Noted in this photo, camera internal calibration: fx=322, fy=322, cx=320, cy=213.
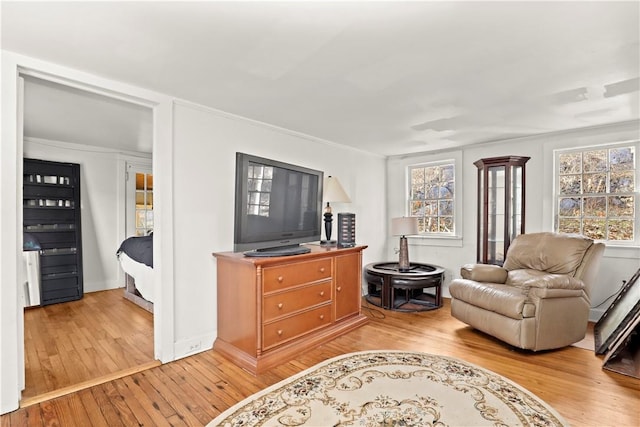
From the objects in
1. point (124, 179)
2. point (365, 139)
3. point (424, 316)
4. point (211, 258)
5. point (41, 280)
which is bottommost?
point (424, 316)

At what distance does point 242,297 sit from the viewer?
2.61m

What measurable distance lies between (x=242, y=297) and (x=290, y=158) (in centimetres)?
171

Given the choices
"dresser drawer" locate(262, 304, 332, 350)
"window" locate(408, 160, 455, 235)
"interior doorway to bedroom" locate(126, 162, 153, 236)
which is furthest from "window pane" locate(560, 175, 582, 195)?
"interior doorway to bedroom" locate(126, 162, 153, 236)

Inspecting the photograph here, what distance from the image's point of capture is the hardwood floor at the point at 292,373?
1.88 m

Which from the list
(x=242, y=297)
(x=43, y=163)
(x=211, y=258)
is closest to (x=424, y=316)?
(x=242, y=297)

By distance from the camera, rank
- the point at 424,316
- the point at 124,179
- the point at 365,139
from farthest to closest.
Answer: the point at 124,179 < the point at 365,139 < the point at 424,316

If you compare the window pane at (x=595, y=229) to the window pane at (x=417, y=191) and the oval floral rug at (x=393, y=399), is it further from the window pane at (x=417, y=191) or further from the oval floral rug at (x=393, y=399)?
the oval floral rug at (x=393, y=399)

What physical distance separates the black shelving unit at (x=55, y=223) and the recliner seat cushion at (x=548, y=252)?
18.1 ft

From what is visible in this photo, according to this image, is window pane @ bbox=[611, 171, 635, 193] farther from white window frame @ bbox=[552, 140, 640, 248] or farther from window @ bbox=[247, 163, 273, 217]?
window @ bbox=[247, 163, 273, 217]

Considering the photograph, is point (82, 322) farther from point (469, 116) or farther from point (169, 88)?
point (469, 116)

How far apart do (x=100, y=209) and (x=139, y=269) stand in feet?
5.63

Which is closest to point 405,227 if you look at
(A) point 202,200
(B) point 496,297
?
(B) point 496,297

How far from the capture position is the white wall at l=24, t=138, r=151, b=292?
184 inches

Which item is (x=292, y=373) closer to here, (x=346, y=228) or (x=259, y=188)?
(x=259, y=188)
